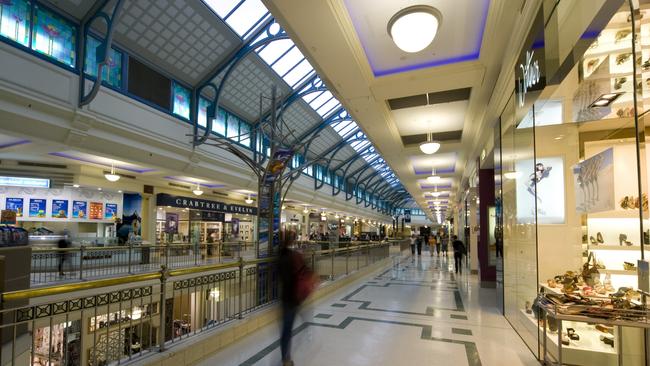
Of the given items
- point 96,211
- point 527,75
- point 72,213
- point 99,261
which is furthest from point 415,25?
point 96,211

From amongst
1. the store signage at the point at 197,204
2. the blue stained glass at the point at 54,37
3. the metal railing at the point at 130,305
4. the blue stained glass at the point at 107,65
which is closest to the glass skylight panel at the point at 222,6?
the blue stained glass at the point at 107,65

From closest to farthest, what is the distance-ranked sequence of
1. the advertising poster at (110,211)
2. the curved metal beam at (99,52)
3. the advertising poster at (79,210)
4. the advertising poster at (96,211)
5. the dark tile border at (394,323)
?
the dark tile border at (394,323)
the curved metal beam at (99,52)
the advertising poster at (79,210)
the advertising poster at (96,211)
the advertising poster at (110,211)

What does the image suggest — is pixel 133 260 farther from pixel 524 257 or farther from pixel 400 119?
pixel 524 257

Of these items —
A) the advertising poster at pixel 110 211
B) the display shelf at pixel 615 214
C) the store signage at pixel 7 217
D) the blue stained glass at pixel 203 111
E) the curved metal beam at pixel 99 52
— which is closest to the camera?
the display shelf at pixel 615 214

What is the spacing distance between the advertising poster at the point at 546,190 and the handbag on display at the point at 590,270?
80 centimetres

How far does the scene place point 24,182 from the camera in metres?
12.5

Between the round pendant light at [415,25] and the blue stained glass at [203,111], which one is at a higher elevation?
the blue stained glass at [203,111]

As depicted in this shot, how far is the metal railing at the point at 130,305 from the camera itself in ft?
10.1

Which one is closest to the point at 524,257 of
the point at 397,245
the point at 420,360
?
the point at 420,360

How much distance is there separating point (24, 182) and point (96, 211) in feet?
9.80

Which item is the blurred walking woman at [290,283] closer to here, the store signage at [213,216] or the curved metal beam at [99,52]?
the curved metal beam at [99,52]

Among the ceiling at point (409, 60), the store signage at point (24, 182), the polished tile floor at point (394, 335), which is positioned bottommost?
the polished tile floor at point (394, 335)

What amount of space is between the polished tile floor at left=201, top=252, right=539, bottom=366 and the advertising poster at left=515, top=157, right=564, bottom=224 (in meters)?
1.92

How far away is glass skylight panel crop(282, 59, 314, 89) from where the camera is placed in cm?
1769
